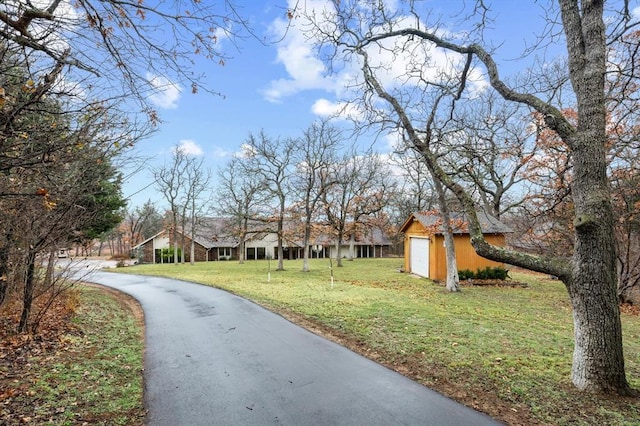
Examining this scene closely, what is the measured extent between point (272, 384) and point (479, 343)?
394 cm

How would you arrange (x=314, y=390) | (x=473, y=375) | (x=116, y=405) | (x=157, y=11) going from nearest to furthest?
(x=157, y=11) < (x=116, y=405) < (x=314, y=390) < (x=473, y=375)

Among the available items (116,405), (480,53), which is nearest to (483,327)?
(480,53)

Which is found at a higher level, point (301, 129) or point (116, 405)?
point (301, 129)

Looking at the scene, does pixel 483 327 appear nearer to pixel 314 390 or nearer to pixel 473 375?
pixel 473 375

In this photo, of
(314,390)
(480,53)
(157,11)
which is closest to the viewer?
(157,11)

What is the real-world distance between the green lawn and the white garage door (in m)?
6.16

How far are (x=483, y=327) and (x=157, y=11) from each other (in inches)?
316

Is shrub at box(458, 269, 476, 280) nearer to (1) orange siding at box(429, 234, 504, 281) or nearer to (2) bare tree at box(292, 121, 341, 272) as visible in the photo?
(1) orange siding at box(429, 234, 504, 281)

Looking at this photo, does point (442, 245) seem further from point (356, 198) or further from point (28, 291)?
point (28, 291)

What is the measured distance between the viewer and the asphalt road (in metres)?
3.76

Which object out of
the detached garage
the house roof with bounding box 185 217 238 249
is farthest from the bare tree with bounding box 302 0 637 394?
the house roof with bounding box 185 217 238 249

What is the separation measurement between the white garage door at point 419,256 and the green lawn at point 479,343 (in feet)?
20.2

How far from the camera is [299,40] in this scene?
6602 mm

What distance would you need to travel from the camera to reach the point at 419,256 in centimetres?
1998
